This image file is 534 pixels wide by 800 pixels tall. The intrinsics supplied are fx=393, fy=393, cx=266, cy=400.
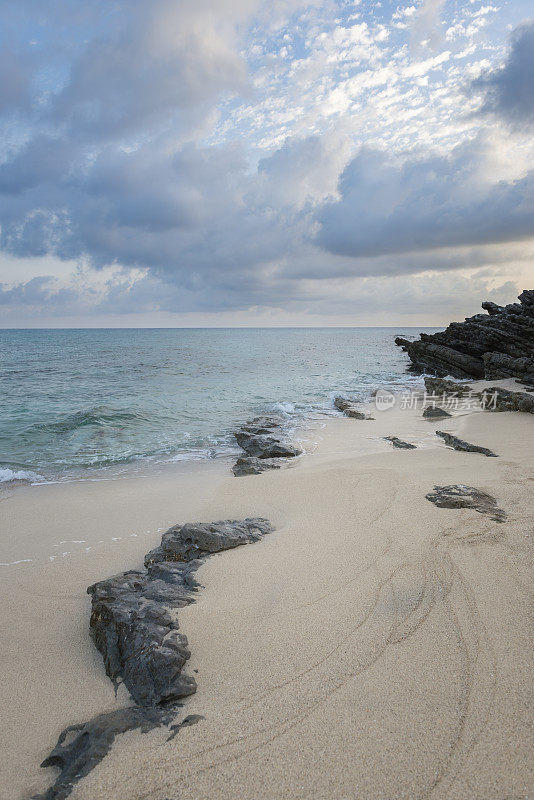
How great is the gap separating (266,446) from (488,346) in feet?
79.7

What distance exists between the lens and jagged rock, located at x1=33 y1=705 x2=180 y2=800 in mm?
2738

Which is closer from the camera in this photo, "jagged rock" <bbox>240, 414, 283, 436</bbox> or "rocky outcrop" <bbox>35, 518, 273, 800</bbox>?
"rocky outcrop" <bbox>35, 518, 273, 800</bbox>

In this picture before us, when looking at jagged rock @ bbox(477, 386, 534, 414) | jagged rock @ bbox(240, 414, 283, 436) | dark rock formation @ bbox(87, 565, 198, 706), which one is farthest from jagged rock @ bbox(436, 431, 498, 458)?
dark rock formation @ bbox(87, 565, 198, 706)

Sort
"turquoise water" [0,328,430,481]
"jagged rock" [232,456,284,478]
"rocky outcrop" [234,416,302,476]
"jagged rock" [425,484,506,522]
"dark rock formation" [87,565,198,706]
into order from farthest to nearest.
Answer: "turquoise water" [0,328,430,481]
"rocky outcrop" [234,416,302,476]
"jagged rock" [232,456,284,478]
"jagged rock" [425,484,506,522]
"dark rock formation" [87,565,198,706]

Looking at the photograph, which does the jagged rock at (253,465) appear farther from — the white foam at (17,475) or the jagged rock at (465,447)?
the white foam at (17,475)

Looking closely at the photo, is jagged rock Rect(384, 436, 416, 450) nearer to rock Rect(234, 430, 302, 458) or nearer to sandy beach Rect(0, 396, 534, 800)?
rock Rect(234, 430, 302, 458)

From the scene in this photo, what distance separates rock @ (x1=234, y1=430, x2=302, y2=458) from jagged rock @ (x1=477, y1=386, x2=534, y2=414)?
33.3 ft

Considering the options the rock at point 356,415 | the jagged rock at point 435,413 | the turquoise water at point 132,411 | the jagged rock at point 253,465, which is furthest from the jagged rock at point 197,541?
the jagged rock at point 435,413

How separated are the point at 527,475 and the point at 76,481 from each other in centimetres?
1088

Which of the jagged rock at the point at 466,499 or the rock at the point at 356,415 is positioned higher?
the jagged rock at the point at 466,499

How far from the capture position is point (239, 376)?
37.0m

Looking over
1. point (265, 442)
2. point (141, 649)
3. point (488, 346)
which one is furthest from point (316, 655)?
point (488, 346)

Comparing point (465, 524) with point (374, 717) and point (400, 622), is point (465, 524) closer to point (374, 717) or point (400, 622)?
point (400, 622)

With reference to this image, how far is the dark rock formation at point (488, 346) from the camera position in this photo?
25781mm
